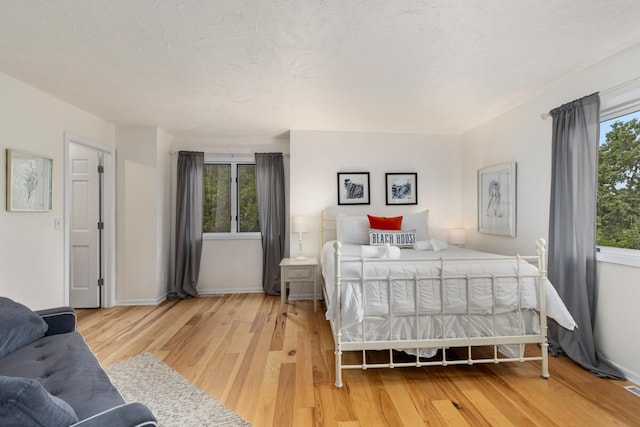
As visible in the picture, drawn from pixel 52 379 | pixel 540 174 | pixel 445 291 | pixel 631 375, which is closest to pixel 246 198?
pixel 445 291

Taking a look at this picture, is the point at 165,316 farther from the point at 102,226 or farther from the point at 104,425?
the point at 104,425

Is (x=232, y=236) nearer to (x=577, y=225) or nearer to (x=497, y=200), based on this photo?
(x=497, y=200)

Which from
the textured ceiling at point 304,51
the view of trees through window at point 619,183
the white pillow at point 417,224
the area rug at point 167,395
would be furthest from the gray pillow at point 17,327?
the view of trees through window at point 619,183

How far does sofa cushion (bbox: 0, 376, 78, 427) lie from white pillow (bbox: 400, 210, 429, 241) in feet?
11.8

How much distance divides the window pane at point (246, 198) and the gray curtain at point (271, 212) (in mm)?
167

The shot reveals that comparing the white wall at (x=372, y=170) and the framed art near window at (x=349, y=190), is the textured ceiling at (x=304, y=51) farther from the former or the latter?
the framed art near window at (x=349, y=190)

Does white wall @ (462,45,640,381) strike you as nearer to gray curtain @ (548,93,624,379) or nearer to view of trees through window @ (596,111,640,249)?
gray curtain @ (548,93,624,379)

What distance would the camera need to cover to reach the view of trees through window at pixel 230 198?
4.62 meters

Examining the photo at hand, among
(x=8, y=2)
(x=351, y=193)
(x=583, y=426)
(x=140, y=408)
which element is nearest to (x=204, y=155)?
(x=351, y=193)

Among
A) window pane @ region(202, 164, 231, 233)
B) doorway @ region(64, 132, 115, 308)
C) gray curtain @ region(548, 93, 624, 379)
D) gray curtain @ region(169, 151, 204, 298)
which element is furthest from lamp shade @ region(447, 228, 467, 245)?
doorway @ region(64, 132, 115, 308)

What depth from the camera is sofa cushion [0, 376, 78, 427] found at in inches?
31.2

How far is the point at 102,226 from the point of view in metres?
3.90

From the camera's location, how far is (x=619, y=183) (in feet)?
7.68

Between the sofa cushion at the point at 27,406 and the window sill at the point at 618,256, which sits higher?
the window sill at the point at 618,256
